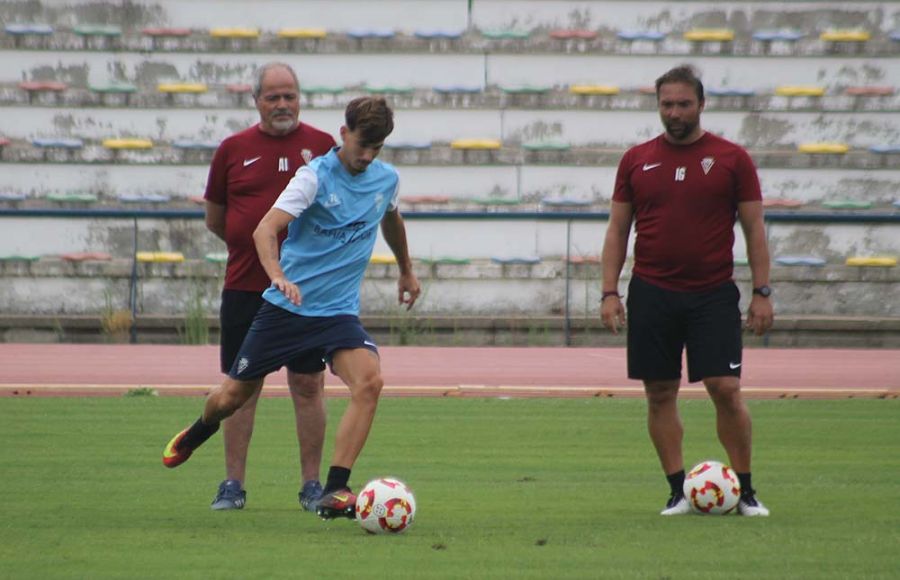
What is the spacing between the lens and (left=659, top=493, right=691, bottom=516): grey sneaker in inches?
345

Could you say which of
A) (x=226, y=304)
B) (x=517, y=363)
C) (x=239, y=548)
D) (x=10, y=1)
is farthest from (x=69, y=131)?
(x=239, y=548)

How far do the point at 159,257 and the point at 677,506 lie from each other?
58.9 ft

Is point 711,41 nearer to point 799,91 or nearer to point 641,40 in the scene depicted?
point 641,40

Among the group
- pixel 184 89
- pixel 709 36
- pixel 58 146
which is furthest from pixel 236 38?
pixel 709 36

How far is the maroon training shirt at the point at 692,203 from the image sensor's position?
28.3 ft

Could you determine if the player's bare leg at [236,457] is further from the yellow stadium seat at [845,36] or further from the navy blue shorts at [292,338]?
the yellow stadium seat at [845,36]

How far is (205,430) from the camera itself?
29.4 feet

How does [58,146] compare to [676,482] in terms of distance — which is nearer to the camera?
[676,482]

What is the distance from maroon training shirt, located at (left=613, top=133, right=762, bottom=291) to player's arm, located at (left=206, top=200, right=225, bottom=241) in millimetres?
2276

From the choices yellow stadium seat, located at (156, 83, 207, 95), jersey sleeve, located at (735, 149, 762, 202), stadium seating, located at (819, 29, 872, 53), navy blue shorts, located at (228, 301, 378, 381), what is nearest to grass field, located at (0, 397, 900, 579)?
navy blue shorts, located at (228, 301, 378, 381)

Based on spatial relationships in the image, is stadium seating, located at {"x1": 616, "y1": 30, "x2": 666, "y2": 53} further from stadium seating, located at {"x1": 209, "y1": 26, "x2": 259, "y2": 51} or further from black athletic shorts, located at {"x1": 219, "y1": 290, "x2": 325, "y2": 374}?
black athletic shorts, located at {"x1": 219, "y1": 290, "x2": 325, "y2": 374}

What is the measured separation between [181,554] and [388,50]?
2360 cm

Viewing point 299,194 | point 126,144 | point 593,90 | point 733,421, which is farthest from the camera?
point 593,90

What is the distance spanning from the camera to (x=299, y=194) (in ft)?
26.7
